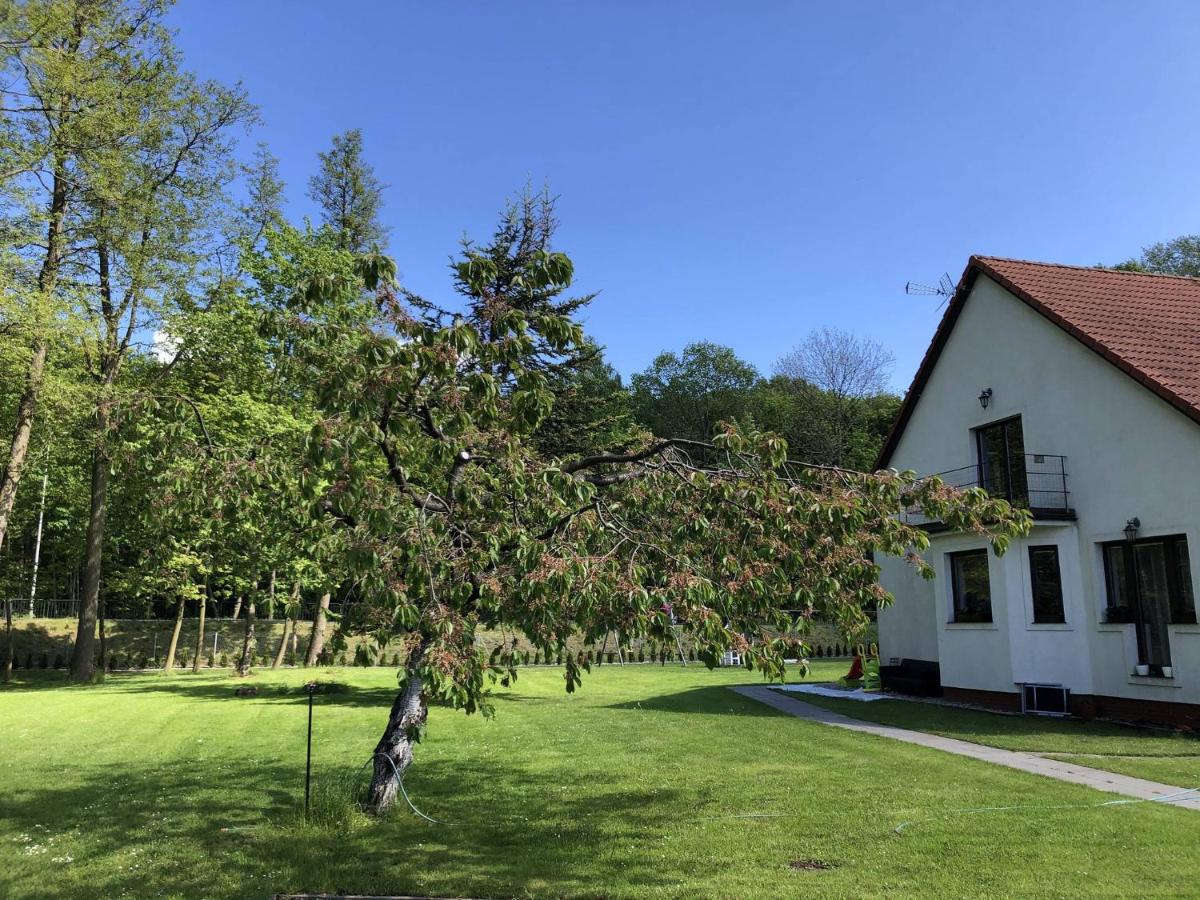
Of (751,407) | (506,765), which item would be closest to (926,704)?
(506,765)

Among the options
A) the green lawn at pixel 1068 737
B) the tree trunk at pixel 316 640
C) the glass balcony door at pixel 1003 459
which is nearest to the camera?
the green lawn at pixel 1068 737

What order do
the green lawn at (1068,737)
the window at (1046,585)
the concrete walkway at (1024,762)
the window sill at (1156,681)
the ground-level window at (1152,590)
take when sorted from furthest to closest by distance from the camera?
the window at (1046,585) → the ground-level window at (1152,590) → the window sill at (1156,681) → the green lawn at (1068,737) → the concrete walkway at (1024,762)

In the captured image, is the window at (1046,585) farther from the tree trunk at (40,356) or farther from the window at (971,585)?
the tree trunk at (40,356)

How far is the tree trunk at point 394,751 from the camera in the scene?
6996 mm

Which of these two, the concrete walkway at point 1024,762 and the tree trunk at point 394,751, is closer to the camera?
the tree trunk at point 394,751

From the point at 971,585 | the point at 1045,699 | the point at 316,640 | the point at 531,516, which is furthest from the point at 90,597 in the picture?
the point at 1045,699

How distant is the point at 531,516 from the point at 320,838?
3204 mm

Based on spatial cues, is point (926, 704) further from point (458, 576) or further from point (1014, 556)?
point (458, 576)

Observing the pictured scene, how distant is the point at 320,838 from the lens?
6633 mm

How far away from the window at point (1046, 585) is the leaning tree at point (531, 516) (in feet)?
32.8

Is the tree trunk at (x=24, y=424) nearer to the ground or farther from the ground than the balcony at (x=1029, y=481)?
farther from the ground

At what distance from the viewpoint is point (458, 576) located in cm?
531

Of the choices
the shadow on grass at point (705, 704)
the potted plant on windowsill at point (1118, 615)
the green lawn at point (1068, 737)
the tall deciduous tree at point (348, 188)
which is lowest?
the shadow on grass at point (705, 704)

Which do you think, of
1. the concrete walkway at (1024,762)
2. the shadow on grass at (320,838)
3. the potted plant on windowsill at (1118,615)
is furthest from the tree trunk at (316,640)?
the potted plant on windowsill at (1118,615)
